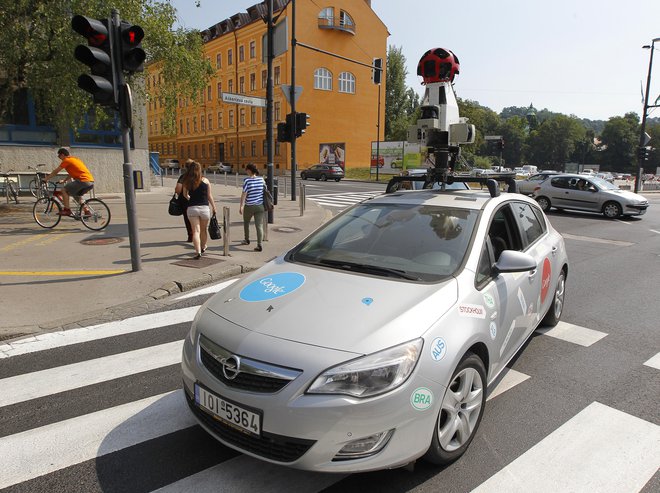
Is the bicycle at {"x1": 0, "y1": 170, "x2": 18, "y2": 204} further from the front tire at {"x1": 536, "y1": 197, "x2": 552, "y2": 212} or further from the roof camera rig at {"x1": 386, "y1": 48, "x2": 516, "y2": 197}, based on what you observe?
the front tire at {"x1": 536, "y1": 197, "x2": 552, "y2": 212}

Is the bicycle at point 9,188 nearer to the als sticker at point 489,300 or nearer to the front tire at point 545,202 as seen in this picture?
the als sticker at point 489,300

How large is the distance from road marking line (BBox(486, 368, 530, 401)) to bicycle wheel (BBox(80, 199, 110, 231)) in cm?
937

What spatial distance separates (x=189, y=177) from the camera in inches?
314

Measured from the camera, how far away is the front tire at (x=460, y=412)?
2.54 metres

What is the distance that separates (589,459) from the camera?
280 cm

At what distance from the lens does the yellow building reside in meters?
47.8

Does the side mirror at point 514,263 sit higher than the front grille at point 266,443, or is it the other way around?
the side mirror at point 514,263

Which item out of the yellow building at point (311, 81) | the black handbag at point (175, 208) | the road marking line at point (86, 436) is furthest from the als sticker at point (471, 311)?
the yellow building at point (311, 81)

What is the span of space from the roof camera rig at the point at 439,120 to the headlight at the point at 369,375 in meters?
3.39

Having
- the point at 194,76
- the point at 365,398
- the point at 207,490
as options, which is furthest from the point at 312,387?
the point at 194,76

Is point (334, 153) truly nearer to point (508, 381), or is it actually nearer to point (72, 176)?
point (72, 176)

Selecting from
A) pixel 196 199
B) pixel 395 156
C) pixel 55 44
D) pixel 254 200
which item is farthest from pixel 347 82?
pixel 196 199

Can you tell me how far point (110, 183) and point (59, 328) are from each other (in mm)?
15056

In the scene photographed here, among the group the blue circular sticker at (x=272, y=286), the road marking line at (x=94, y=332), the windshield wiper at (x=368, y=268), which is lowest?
the road marking line at (x=94, y=332)
